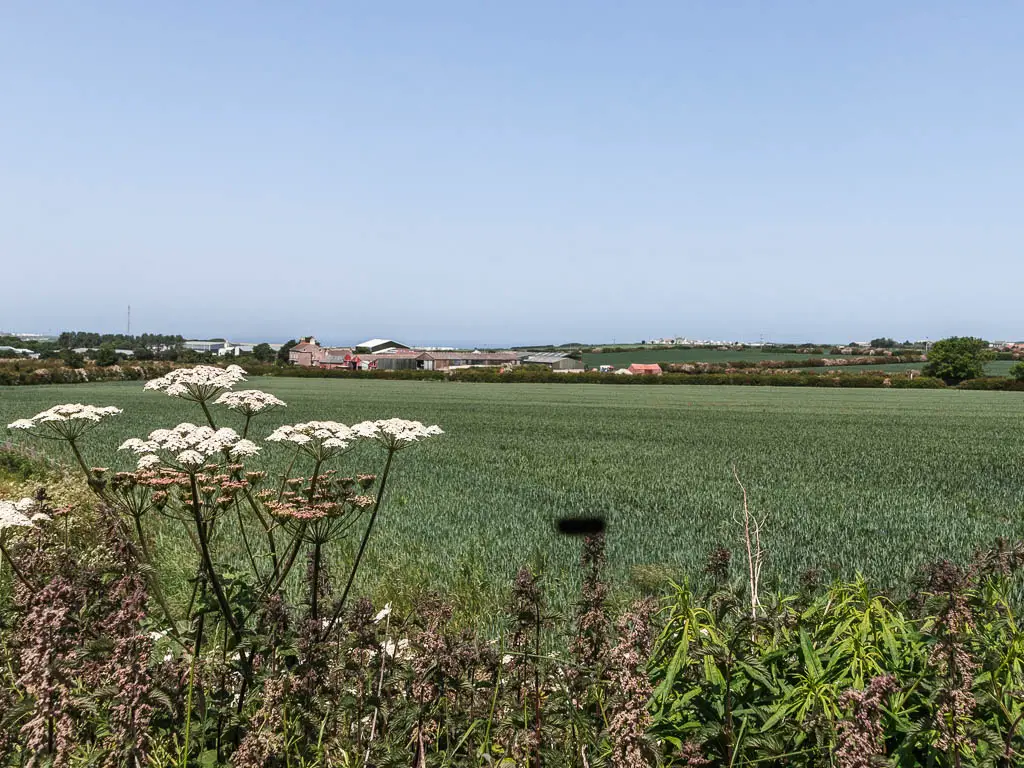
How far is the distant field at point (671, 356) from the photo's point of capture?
484 feet

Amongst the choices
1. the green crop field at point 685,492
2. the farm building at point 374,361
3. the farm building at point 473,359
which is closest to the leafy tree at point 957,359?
the green crop field at point 685,492

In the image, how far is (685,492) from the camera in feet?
53.2

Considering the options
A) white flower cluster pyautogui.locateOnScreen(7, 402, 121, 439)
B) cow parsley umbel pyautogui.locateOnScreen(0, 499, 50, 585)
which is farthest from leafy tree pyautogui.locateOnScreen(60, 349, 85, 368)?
A: cow parsley umbel pyautogui.locateOnScreen(0, 499, 50, 585)

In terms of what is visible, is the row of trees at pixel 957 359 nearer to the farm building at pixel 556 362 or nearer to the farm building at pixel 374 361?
the farm building at pixel 556 362

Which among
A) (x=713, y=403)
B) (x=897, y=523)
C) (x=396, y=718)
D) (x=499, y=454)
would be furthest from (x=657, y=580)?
(x=713, y=403)

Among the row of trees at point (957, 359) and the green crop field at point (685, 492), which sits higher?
the row of trees at point (957, 359)

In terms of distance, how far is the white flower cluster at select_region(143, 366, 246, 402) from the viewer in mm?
4621

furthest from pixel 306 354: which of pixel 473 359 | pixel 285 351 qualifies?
pixel 473 359

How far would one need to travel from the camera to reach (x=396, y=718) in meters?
2.91

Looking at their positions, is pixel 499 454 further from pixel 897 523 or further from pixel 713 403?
pixel 713 403

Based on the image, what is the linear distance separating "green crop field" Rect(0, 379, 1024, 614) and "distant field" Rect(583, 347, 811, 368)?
357ft

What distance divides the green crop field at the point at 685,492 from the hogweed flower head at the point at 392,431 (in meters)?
2.37

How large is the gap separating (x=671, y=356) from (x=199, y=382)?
152908 millimetres

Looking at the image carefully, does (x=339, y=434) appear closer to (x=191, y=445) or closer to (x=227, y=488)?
(x=227, y=488)
